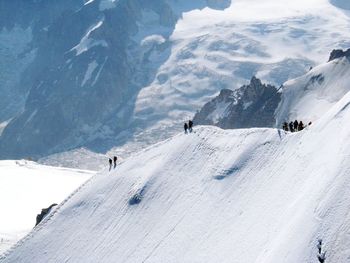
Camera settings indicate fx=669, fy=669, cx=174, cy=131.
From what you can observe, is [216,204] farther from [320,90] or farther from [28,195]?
[320,90]

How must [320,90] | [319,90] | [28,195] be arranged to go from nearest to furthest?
[28,195] → [320,90] → [319,90]

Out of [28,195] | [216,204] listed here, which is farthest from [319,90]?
[216,204]

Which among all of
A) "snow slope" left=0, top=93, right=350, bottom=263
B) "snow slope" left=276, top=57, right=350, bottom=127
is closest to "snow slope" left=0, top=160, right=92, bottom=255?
"snow slope" left=0, top=93, right=350, bottom=263

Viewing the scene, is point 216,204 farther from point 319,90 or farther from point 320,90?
point 319,90

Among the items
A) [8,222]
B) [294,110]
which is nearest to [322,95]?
[294,110]

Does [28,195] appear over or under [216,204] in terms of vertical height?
under

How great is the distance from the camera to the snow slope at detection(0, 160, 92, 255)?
450ft

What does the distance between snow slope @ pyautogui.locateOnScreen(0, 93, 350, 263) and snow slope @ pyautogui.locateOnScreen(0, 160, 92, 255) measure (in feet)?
107

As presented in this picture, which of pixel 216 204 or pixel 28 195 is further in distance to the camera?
pixel 28 195

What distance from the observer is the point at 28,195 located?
17225cm

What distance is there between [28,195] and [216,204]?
10039cm

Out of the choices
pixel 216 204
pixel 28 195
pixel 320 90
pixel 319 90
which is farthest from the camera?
pixel 319 90

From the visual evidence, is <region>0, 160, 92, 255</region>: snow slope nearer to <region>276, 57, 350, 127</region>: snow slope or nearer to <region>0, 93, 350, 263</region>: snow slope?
<region>0, 93, 350, 263</region>: snow slope

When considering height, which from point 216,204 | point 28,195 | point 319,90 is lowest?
point 28,195
